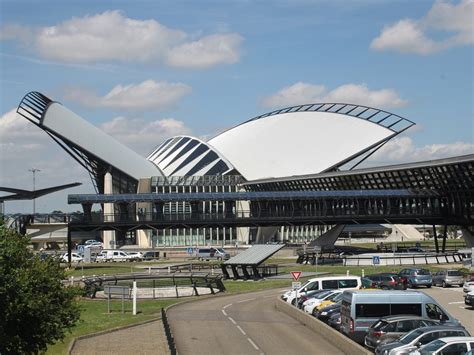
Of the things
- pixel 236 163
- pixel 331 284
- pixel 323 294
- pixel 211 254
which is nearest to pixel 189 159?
pixel 236 163

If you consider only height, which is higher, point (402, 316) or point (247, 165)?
point (247, 165)

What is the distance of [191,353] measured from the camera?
25.1m

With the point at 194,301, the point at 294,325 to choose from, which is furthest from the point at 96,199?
the point at 294,325

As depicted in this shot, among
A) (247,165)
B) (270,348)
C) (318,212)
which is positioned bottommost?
(270,348)

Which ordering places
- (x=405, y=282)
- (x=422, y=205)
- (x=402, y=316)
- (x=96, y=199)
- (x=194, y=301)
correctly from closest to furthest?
(x=402, y=316) → (x=194, y=301) → (x=405, y=282) → (x=96, y=199) → (x=422, y=205)

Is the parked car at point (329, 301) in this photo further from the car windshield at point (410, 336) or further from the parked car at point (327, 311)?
the car windshield at point (410, 336)

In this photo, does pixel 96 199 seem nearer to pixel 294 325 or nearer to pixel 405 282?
pixel 405 282

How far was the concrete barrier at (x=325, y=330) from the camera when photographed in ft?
78.6

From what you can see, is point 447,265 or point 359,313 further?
point 447,265

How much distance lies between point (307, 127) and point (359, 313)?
97.2 m

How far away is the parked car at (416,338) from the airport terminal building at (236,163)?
245 ft

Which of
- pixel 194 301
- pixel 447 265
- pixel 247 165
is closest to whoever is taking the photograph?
pixel 194 301

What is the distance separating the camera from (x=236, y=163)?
120 metres

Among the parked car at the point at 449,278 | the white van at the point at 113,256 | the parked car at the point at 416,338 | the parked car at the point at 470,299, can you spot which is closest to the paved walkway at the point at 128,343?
the parked car at the point at 416,338
